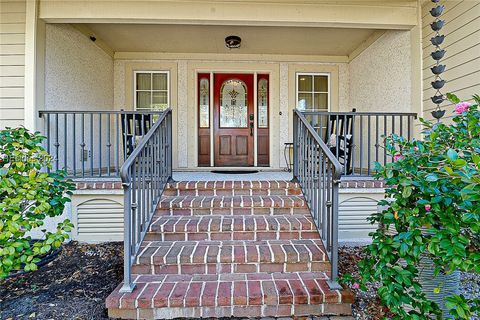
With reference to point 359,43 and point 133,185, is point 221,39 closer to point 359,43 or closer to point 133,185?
point 359,43

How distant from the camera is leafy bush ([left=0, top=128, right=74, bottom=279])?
1885mm

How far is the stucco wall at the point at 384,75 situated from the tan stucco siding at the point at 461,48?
44 centimetres

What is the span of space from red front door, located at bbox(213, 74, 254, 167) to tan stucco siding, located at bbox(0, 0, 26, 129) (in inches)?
119

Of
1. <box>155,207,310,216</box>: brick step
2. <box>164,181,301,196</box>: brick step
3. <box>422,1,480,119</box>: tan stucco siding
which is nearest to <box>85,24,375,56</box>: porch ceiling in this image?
<box>422,1,480,119</box>: tan stucco siding

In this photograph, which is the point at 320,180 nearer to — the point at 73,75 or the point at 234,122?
the point at 234,122

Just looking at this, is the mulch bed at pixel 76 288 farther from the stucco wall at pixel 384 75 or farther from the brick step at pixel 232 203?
the stucco wall at pixel 384 75

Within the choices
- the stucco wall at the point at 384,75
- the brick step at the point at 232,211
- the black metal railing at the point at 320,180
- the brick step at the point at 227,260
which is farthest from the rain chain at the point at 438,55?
the brick step at the point at 227,260

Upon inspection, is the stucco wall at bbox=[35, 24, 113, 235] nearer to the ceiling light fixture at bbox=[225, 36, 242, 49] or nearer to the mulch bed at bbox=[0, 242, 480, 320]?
the mulch bed at bbox=[0, 242, 480, 320]

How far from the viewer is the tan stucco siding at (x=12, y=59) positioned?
10.8ft

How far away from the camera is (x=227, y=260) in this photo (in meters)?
2.21

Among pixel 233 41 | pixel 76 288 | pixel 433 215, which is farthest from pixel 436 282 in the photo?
pixel 233 41

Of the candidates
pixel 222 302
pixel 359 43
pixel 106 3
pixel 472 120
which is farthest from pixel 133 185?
pixel 359 43

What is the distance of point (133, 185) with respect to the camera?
2.14 meters

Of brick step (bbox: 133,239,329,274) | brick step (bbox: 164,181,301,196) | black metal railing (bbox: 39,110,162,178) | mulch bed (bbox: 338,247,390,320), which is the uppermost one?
black metal railing (bbox: 39,110,162,178)
